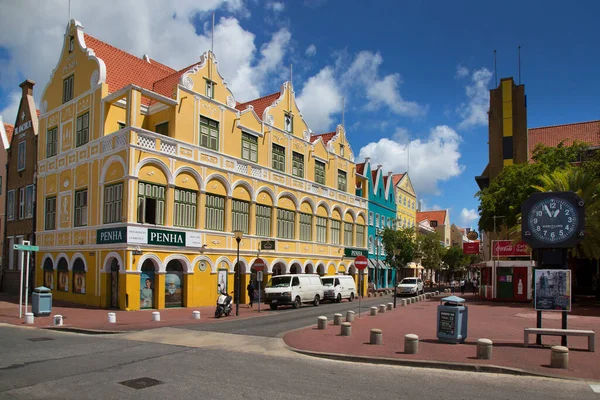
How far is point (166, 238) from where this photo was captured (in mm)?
26922

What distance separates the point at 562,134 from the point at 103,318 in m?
50.0

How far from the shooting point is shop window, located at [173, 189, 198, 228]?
28141 millimetres

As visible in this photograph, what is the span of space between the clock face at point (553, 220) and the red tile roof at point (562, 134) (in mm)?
42237

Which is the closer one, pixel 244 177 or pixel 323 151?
pixel 244 177

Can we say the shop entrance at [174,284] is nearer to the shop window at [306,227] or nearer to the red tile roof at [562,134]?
the shop window at [306,227]

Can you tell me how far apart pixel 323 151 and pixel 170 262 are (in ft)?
62.6

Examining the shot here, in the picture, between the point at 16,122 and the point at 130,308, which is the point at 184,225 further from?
the point at 16,122

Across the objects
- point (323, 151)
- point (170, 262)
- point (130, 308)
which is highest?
point (323, 151)

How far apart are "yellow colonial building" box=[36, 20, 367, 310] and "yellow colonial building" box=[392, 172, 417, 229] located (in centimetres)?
3024

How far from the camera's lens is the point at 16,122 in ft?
124

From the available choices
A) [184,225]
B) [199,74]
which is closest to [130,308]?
[184,225]

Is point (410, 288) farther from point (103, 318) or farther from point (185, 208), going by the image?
point (103, 318)

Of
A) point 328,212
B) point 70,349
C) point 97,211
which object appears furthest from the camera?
point 328,212

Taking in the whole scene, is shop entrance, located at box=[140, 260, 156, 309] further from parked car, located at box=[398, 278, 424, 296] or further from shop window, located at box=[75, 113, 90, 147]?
parked car, located at box=[398, 278, 424, 296]
